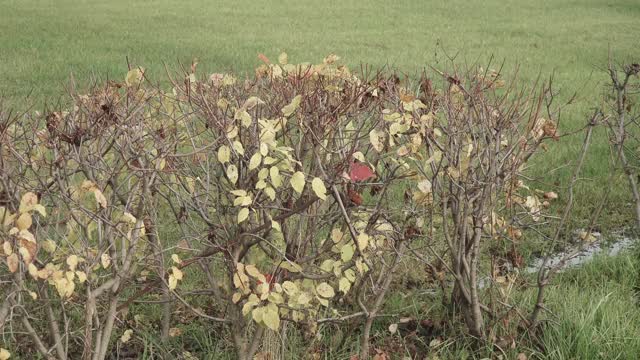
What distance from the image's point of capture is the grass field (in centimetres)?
407

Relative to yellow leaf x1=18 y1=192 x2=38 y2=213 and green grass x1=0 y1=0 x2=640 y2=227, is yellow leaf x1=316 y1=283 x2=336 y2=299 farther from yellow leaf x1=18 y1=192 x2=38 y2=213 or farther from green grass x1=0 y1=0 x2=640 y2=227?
green grass x1=0 y1=0 x2=640 y2=227

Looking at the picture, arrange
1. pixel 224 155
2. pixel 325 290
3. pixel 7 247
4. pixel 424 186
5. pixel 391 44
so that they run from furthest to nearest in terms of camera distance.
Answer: pixel 391 44, pixel 424 186, pixel 325 290, pixel 224 155, pixel 7 247

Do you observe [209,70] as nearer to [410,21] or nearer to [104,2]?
[410,21]

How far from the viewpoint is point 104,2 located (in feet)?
67.6

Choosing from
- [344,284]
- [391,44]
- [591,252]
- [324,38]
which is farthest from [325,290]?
[324,38]

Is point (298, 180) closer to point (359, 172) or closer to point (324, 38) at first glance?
point (359, 172)

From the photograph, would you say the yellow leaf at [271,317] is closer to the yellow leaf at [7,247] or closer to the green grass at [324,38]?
the yellow leaf at [7,247]

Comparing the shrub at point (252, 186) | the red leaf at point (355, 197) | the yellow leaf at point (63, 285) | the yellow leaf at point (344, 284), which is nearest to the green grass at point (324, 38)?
the shrub at point (252, 186)

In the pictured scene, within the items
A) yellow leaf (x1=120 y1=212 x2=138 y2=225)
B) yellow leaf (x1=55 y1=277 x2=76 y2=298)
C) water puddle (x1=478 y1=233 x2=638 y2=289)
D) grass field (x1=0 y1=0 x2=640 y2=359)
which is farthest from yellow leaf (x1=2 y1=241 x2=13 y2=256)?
water puddle (x1=478 y1=233 x2=638 y2=289)

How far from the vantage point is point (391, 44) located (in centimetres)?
1444

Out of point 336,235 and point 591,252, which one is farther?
point 591,252

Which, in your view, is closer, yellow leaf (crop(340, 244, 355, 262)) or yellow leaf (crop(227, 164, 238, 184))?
yellow leaf (crop(227, 164, 238, 184))

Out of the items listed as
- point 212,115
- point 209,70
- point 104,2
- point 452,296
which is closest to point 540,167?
point 452,296

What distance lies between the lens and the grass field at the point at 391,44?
407 cm
